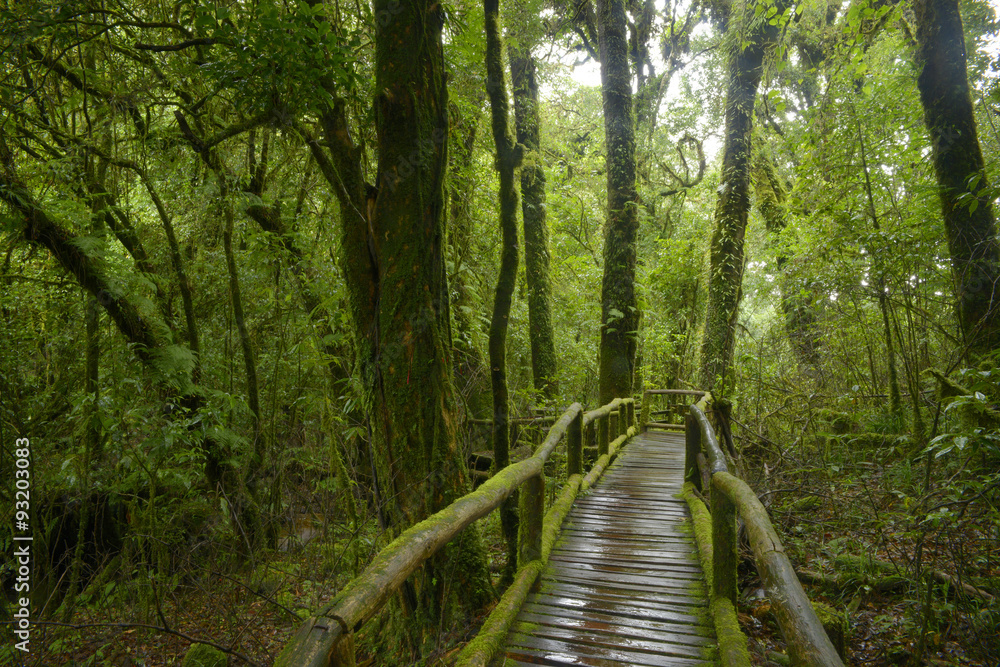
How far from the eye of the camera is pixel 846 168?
867cm

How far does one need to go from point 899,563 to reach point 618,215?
7.37 metres

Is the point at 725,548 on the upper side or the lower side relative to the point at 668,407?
upper

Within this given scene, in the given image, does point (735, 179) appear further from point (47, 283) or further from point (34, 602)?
point (34, 602)

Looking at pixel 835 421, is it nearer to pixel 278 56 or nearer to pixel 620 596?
pixel 620 596

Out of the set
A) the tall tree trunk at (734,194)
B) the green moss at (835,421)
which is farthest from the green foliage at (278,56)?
the tall tree trunk at (734,194)

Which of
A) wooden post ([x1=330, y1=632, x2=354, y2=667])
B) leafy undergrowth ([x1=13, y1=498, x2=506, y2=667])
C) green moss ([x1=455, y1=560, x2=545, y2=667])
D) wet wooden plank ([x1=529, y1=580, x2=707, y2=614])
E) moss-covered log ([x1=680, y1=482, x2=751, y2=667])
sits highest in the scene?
wooden post ([x1=330, y1=632, x2=354, y2=667])

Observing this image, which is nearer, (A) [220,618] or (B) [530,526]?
(B) [530,526]

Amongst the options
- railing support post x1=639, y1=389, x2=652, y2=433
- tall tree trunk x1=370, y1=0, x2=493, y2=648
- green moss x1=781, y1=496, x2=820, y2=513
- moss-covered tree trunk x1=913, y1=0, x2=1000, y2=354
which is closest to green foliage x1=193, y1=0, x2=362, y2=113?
tall tree trunk x1=370, y1=0, x2=493, y2=648

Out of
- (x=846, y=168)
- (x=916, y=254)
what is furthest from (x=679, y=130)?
(x=916, y=254)

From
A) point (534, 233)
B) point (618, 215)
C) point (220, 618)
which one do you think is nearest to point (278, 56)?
point (220, 618)

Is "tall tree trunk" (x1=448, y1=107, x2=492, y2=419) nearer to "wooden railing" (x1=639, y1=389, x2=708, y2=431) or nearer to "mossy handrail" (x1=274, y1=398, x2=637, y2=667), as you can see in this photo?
"mossy handrail" (x1=274, y1=398, x2=637, y2=667)

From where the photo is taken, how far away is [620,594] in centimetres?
424

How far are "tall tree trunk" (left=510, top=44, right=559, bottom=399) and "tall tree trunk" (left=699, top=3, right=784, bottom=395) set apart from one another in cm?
407

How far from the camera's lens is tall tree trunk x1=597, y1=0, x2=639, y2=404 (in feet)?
34.2
